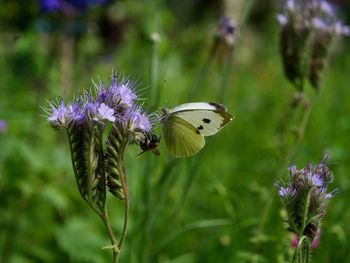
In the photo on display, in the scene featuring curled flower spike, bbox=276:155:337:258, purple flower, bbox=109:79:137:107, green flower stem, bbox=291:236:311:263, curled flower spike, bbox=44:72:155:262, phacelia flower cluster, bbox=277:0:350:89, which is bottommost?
green flower stem, bbox=291:236:311:263

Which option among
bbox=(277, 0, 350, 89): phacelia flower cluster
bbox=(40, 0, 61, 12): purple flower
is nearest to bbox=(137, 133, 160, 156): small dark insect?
bbox=(277, 0, 350, 89): phacelia flower cluster

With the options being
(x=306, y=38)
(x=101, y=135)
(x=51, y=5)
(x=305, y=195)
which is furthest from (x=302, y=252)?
(x=51, y=5)

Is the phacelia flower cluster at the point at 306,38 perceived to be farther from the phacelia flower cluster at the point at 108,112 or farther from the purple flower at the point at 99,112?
the purple flower at the point at 99,112

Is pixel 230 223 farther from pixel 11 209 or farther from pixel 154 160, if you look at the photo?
pixel 11 209

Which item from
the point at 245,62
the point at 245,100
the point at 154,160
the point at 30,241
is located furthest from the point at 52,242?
the point at 245,62

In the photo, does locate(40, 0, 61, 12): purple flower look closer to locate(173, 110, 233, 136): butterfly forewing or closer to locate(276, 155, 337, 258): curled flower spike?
locate(173, 110, 233, 136): butterfly forewing

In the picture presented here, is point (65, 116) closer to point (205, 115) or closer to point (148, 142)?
point (148, 142)

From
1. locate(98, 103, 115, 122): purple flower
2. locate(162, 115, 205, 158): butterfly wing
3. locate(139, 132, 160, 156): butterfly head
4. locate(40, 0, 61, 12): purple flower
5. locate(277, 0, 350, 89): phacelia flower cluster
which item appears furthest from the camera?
locate(40, 0, 61, 12): purple flower

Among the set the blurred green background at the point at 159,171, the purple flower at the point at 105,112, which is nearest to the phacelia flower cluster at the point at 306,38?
the blurred green background at the point at 159,171
